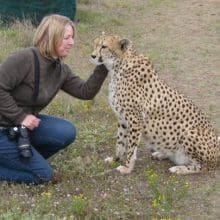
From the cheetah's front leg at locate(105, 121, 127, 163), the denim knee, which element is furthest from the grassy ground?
the denim knee

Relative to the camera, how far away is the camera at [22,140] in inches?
195

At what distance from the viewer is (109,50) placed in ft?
17.7

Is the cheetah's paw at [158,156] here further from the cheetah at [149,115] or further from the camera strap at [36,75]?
the camera strap at [36,75]

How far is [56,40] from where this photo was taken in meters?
4.96

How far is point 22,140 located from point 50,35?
2.69 ft

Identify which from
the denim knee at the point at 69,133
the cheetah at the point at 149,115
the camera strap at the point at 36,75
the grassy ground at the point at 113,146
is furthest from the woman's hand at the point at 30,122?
the cheetah at the point at 149,115

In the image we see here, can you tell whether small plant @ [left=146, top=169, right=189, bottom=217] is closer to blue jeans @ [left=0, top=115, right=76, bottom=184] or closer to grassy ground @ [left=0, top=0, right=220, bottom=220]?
grassy ground @ [left=0, top=0, right=220, bottom=220]

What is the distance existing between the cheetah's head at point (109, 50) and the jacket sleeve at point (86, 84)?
0.09m

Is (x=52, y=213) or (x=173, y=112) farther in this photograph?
(x=173, y=112)

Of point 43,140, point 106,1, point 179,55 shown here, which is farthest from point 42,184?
point 106,1

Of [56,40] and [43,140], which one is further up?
[56,40]

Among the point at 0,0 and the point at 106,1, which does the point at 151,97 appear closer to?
the point at 0,0

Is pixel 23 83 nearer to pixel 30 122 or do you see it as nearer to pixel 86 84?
pixel 30 122

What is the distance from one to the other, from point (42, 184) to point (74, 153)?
2.39 feet
